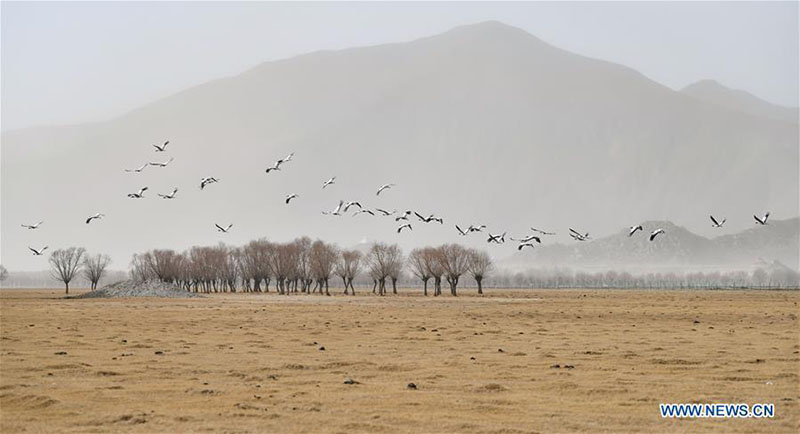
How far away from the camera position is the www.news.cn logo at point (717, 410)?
71.9ft

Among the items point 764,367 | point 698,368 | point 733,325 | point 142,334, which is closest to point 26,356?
point 142,334

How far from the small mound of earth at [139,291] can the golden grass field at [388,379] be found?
7988cm

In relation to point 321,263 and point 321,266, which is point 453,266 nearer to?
point 321,266

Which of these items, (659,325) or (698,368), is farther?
(659,325)

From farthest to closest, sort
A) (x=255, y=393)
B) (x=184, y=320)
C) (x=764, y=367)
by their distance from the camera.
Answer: (x=184, y=320) → (x=764, y=367) → (x=255, y=393)

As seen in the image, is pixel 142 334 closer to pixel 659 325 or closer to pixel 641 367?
pixel 641 367

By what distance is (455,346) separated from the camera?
131 feet

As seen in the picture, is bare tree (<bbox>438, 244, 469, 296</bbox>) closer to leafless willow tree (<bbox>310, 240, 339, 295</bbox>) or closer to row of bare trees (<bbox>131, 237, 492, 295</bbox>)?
row of bare trees (<bbox>131, 237, 492, 295</bbox>)

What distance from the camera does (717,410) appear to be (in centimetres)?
2252

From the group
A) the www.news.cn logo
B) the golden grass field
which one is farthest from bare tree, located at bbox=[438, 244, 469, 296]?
the www.news.cn logo

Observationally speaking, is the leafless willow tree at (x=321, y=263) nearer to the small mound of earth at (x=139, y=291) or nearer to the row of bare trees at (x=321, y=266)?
the row of bare trees at (x=321, y=266)

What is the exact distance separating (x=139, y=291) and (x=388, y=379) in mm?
108292

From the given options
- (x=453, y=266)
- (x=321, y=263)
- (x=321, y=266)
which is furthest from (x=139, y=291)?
(x=453, y=266)

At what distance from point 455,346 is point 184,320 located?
3035 centimetres
